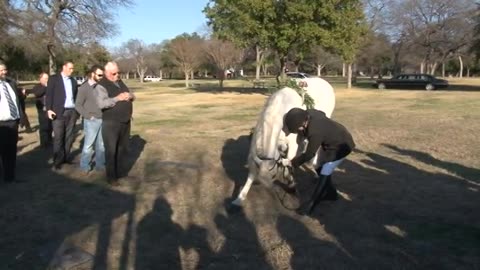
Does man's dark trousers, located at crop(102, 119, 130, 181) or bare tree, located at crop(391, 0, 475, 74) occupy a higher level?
bare tree, located at crop(391, 0, 475, 74)

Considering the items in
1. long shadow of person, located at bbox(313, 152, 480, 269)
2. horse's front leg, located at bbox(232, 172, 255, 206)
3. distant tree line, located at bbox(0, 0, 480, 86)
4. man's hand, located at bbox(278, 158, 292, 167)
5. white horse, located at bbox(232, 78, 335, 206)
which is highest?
distant tree line, located at bbox(0, 0, 480, 86)

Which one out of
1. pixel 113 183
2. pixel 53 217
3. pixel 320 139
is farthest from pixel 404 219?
pixel 113 183

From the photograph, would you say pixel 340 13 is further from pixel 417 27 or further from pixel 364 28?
pixel 417 27

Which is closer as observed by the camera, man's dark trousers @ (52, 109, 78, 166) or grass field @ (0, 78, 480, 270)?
grass field @ (0, 78, 480, 270)

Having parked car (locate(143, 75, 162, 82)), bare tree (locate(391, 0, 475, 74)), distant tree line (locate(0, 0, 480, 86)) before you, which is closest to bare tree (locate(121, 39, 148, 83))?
parked car (locate(143, 75, 162, 82))

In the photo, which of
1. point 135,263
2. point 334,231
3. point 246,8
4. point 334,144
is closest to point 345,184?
point 334,144

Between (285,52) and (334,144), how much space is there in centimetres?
2705

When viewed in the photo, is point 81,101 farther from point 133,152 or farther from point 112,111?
point 133,152

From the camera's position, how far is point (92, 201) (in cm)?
702

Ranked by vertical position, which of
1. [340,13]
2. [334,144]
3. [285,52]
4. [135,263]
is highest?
[340,13]

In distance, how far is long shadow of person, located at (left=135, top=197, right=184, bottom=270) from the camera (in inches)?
190

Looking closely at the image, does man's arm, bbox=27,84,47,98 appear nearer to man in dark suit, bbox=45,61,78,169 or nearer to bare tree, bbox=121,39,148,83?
man in dark suit, bbox=45,61,78,169

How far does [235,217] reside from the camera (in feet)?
20.5

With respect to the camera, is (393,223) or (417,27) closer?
(393,223)
